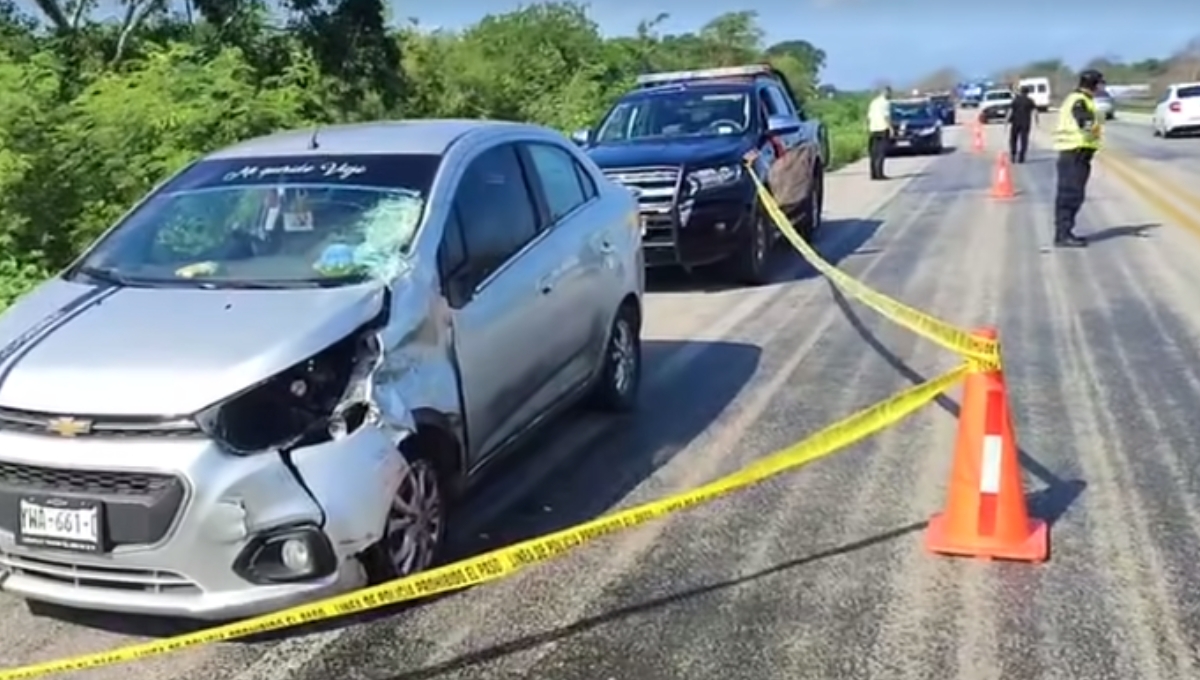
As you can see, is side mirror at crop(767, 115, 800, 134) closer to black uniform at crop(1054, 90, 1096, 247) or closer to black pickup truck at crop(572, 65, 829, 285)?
black pickup truck at crop(572, 65, 829, 285)

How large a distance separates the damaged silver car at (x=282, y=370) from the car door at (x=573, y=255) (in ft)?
0.11

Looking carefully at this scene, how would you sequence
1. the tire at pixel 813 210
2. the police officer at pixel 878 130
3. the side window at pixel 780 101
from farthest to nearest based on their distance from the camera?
1. the police officer at pixel 878 130
2. the tire at pixel 813 210
3. the side window at pixel 780 101

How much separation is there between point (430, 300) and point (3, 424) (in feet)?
4.86

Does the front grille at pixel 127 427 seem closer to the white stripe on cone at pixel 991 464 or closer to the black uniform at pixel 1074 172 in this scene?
the white stripe on cone at pixel 991 464

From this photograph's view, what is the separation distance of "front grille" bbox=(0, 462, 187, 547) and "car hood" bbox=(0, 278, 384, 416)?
19cm

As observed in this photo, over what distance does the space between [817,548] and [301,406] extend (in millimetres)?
2115

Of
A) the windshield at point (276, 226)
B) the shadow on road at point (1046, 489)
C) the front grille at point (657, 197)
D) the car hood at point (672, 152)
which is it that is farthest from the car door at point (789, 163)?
the windshield at point (276, 226)

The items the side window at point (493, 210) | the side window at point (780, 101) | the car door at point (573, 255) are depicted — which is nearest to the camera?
the side window at point (493, 210)

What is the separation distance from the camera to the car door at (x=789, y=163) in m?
13.0

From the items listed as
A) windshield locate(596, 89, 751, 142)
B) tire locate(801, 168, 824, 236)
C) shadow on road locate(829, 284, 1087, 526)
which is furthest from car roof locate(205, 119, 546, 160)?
tire locate(801, 168, 824, 236)

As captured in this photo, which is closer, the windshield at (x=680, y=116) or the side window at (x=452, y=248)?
the side window at (x=452, y=248)

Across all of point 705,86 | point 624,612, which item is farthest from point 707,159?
point 624,612

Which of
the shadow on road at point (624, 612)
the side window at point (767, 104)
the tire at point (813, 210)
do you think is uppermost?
the side window at point (767, 104)

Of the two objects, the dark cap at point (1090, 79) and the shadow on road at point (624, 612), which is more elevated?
the dark cap at point (1090, 79)
